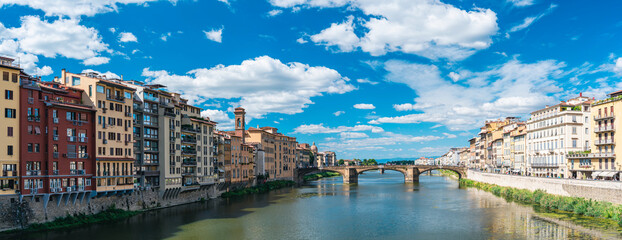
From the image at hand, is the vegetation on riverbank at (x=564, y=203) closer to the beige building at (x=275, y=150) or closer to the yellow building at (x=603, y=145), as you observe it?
the yellow building at (x=603, y=145)

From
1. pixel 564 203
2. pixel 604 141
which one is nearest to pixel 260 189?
pixel 564 203

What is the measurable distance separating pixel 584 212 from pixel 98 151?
51.7 metres

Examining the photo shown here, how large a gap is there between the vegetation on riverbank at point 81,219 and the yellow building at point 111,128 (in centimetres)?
259

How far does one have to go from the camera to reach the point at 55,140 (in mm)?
44875

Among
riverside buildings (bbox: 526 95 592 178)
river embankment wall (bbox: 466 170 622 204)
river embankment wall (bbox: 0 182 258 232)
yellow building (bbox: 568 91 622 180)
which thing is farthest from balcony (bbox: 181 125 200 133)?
riverside buildings (bbox: 526 95 592 178)

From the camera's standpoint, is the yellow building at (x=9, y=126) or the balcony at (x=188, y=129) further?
the balcony at (x=188, y=129)

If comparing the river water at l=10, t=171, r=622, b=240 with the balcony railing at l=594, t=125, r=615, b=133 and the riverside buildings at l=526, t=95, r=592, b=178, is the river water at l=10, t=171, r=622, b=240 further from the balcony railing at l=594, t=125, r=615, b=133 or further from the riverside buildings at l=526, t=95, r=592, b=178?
the balcony railing at l=594, t=125, r=615, b=133

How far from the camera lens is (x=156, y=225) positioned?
157ft

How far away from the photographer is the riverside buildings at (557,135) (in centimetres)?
6975

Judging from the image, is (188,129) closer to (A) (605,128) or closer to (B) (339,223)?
(B) (339,223)

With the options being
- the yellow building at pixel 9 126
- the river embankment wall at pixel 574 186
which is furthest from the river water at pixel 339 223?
the yellow building at pixel 9 126

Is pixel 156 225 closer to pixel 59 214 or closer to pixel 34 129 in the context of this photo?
pixel 59 214

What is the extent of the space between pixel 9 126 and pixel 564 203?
58452mm

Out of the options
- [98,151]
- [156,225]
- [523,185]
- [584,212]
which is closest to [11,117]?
[98,151]
